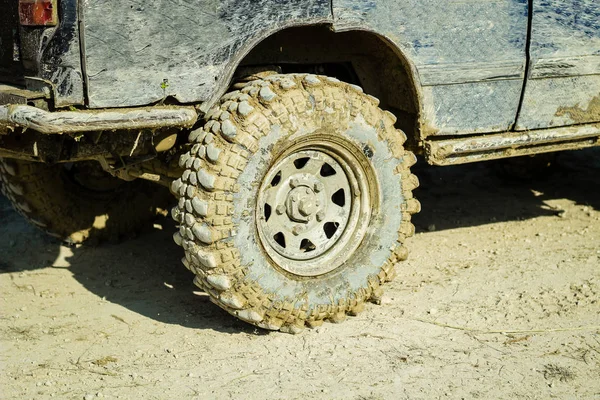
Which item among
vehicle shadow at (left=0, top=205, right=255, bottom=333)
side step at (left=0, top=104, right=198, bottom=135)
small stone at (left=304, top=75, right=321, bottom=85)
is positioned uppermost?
small stone at (left=304, top=75, right=321, bottom=85)

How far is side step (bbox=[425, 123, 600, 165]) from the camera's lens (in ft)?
15.6

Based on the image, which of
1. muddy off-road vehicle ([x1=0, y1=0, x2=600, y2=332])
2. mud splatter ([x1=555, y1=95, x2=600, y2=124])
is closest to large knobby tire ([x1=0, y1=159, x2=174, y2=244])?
muddy off-road vehicle ([x1=0, y1=0, x2=600, y2=332])

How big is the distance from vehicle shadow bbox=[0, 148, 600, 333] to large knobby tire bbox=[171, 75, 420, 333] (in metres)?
0.39

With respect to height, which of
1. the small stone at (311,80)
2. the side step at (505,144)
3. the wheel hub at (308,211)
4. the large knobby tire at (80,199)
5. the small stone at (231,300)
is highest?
the small stone at (311,80)

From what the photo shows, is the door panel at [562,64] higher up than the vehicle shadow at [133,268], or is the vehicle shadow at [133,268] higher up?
the door panel at [562,64]

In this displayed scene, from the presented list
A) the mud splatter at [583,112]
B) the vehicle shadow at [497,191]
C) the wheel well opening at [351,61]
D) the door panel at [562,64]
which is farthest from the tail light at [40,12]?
the vehicle shadow at [497,191]

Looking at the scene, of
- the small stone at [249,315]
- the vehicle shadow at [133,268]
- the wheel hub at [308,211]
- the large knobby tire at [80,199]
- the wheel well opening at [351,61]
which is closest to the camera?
the small stone at [249,315]

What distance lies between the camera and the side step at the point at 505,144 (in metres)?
4.77

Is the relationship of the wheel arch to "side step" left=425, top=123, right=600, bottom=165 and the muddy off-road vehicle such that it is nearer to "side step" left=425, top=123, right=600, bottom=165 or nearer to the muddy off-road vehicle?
the muddy off-road vehicle

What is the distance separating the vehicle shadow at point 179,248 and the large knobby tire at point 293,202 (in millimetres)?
387

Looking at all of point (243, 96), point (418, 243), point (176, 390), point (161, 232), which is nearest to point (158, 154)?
point (243, 96)

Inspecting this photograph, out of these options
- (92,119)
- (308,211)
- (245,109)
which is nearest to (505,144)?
(308,211)

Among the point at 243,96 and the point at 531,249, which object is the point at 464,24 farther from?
the point at 531,249

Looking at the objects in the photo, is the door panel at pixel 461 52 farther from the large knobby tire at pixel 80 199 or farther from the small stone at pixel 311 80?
the large knobby tire at pixel 80 199
